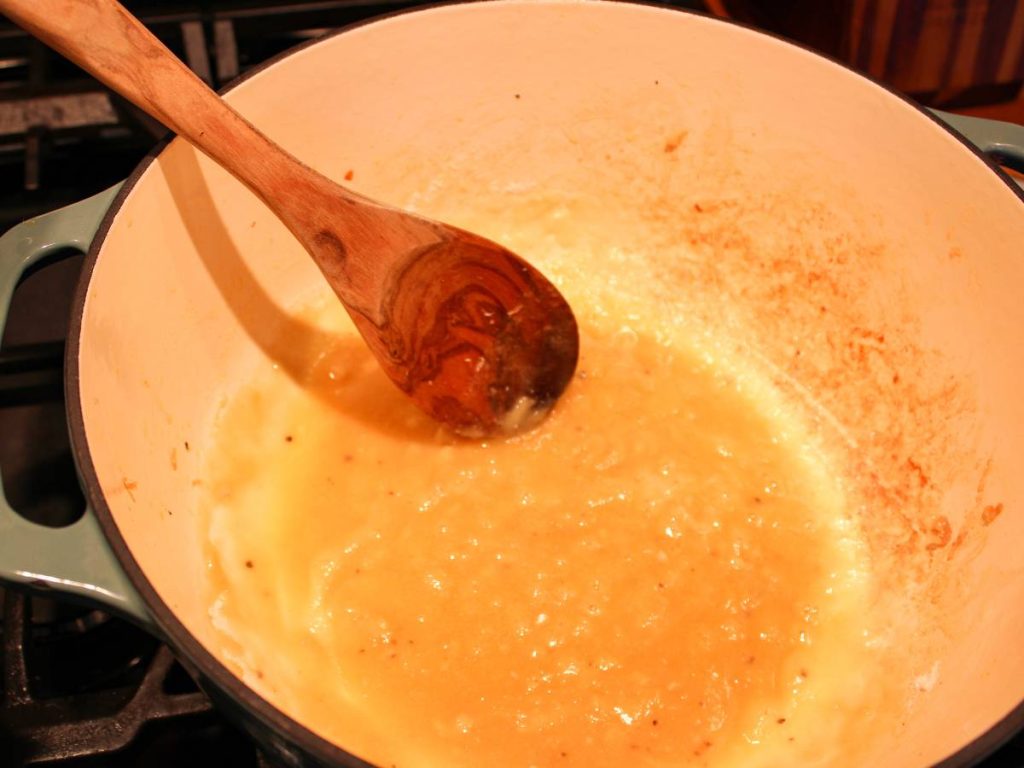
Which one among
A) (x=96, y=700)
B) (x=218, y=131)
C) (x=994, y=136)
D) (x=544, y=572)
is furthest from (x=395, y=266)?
(x=994, y=136)

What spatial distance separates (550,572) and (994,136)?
68 centimetres

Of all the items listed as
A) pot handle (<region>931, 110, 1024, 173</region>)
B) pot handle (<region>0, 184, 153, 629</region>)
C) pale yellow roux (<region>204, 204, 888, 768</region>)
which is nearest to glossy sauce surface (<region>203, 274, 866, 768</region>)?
pale yellow roux (<region>204, 204, 888, 768</region>)

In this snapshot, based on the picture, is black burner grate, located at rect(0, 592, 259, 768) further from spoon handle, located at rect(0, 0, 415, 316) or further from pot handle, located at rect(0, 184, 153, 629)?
spoon handle, located at rect(0, 0, 415, 316)

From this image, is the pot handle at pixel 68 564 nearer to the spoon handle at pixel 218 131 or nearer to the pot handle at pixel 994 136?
the spoon handle at pixel 218 131

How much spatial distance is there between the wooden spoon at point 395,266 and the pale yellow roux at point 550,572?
70mm

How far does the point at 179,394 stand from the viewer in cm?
114

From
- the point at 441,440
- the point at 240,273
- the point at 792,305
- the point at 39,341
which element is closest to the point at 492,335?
the point at 441,440

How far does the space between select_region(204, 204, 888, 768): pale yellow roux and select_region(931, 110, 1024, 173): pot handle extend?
413mm

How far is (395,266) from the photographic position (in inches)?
42.4

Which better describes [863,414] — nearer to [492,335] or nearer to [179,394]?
[492,335]

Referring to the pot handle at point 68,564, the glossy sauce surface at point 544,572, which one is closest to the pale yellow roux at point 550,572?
the glossy sauce surface at point 544,572

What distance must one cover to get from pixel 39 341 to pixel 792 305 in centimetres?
96

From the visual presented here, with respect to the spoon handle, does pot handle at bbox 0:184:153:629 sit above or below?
below

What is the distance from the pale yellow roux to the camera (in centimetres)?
101
